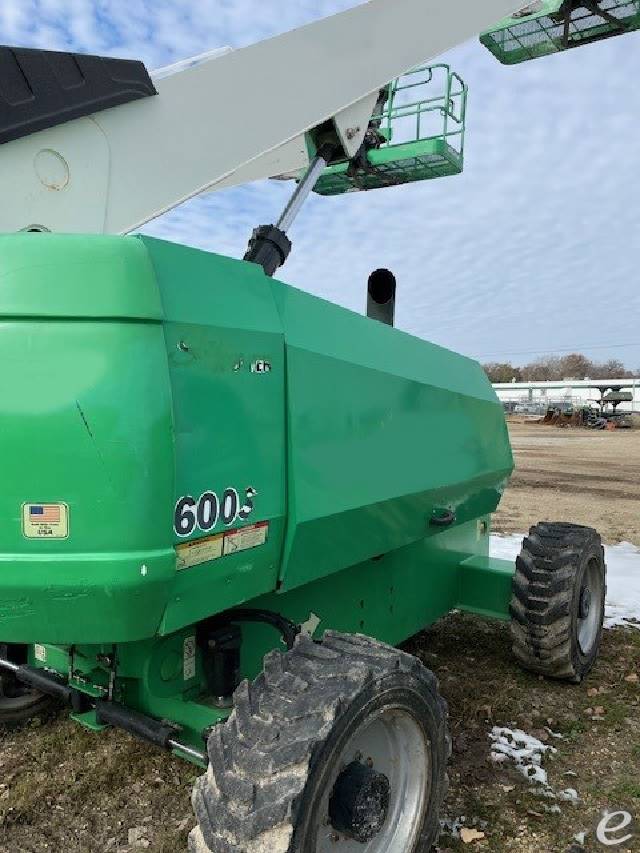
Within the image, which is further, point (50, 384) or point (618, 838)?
point (618, 838)

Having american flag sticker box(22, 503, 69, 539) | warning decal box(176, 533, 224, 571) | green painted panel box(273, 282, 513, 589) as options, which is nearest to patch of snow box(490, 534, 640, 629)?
green painted panel box(273, 282, 513, 589)

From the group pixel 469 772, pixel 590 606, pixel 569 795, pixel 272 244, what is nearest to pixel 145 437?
pixel 272 244

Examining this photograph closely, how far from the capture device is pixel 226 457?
189 cm

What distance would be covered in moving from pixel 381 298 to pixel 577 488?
1153 centimetres

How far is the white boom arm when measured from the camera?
2.52 meters

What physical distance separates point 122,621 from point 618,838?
2242mm

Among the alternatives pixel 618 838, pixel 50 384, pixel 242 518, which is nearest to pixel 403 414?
pixel 242 518

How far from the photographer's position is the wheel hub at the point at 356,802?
1955mm

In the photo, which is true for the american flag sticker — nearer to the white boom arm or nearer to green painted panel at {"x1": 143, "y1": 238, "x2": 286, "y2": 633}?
green painted panel at {"x1": 143, "y1": 238, "x2": 286, "y2": 633}

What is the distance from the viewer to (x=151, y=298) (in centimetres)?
172

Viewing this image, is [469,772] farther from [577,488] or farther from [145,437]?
[577,488]

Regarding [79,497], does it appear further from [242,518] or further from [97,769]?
[97,769]

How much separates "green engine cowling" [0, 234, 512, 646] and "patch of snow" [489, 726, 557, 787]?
5.71ft

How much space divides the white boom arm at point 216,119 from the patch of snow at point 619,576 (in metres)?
4.10
